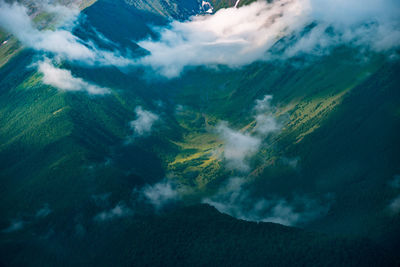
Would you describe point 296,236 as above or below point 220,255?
above

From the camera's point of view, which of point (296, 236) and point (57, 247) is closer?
point (296, 236)

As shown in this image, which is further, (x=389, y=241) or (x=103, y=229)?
(x=103, y=229)

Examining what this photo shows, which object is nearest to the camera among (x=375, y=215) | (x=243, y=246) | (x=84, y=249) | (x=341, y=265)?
(x=341, y=265)

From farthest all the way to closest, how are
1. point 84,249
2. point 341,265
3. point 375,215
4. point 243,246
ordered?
point 375,215 < point 84,249 < point 243,246 < point 341,265

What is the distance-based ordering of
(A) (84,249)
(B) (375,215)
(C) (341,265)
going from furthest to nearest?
(B) (375,215)
(A) (84,249)
(C) (341,265)

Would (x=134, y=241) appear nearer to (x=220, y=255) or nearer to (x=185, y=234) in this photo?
(x=185, y=234)

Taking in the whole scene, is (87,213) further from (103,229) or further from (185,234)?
(185,234)

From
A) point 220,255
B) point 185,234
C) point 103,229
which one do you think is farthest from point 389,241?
point 103,229

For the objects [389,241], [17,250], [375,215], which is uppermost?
[375,215]

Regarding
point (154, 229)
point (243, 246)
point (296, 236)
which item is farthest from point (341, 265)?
point (154, 229)
